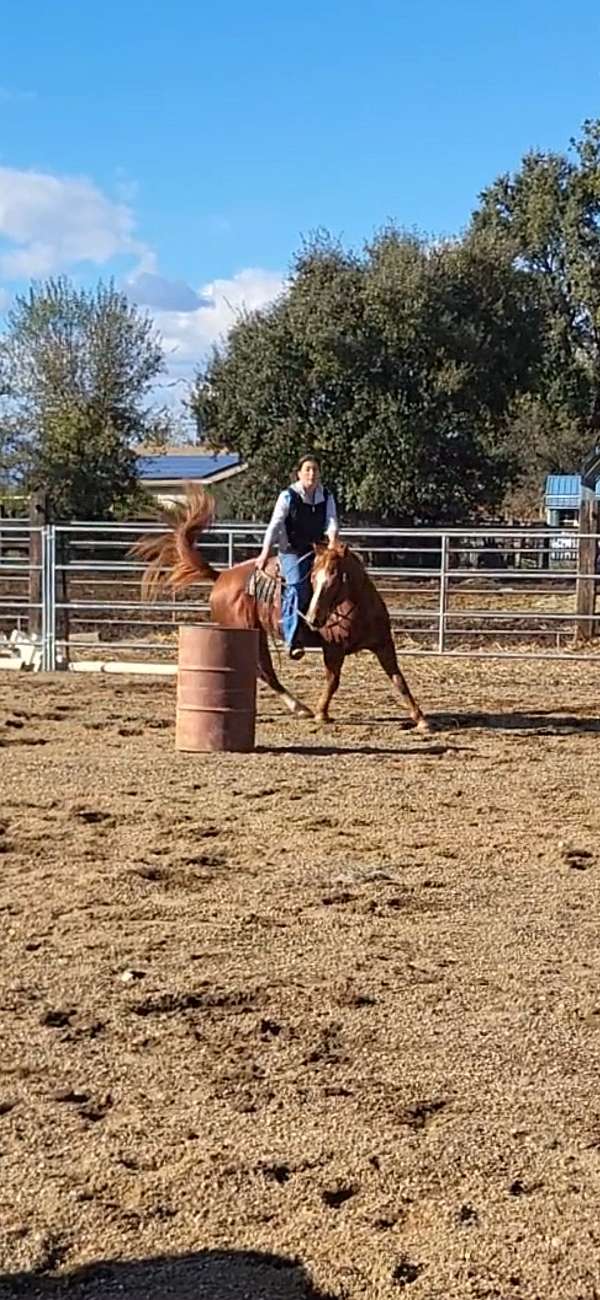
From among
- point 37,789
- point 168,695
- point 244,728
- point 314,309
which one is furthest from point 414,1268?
point 314,309

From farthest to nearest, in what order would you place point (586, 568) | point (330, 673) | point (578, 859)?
1. point (586, 568)
2. point (330, 673)
3. point (578, 859)

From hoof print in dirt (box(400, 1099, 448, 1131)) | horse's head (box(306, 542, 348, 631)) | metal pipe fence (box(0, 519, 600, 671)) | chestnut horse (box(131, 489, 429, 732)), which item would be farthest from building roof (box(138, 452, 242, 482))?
hoof print in dirt (box(400, 1099, 448, 1131))

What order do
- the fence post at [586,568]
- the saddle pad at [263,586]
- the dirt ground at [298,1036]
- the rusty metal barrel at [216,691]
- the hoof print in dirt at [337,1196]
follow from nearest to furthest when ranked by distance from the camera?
the dirt ground at [298,1036] → the hoof print in dirt at [337,1196] → the rusty metal barrel at [216,691] → the saddle pad at [263,586] → the fence post at [586,568]

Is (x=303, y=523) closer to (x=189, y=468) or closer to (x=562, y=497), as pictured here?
(x=562, y=497)

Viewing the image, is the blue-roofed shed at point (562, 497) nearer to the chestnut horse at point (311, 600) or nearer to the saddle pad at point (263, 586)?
the chestnut horse at point (311, 600)

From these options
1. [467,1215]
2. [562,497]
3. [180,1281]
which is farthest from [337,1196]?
[562,497]

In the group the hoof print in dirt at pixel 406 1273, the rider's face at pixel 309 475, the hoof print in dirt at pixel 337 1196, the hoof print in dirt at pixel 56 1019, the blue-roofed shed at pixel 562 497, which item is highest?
the blue-roofed shed at pixel 562 497

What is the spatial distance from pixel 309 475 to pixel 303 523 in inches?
13.0

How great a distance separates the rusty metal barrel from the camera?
26.5ft

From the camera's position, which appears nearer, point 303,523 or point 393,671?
point 303,523

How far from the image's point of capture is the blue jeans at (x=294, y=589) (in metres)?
8.92

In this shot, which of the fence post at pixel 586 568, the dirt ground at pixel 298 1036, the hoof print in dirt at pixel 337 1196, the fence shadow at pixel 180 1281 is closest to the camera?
the fence shadow at pixel 180 1281

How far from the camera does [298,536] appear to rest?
898 centimetres

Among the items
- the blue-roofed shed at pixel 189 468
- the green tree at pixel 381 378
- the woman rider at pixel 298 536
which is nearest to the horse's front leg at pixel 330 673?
the woman rider at pixel 298 536
